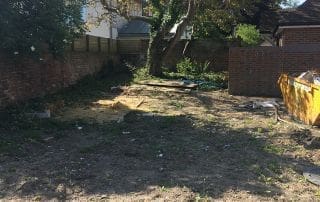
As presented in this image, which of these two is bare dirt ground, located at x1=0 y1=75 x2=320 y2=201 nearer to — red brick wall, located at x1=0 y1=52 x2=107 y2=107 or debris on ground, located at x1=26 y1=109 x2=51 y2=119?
debris on ground, located at x1=26 y1=109 x2=51 y2=119

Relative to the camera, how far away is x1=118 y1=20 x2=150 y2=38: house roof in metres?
34.2

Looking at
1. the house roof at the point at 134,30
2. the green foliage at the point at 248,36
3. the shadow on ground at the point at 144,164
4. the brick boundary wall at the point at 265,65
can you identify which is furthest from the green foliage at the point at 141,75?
the house roof at the point at 134,30

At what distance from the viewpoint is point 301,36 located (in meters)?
18.6

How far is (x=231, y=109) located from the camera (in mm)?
13891

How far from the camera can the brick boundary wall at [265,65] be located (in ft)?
56.3

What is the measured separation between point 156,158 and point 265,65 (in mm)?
10375

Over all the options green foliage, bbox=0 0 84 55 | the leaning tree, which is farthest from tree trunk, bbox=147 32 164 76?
green foliage, bbox=0 0 84 55

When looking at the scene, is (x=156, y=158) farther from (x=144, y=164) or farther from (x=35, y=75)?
(x=35, y=75)

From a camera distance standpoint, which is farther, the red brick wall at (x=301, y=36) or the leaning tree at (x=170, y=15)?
the leaning tree at (x=170, y=15)

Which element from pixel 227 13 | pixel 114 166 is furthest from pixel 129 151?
pixel 227 13

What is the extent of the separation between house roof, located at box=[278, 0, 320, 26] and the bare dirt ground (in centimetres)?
670

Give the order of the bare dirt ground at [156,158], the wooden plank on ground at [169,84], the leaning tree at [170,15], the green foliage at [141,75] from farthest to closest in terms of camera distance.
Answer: the green foliage at [141,75] < the leaning tree at [170,15] < the wooden plank on ground at [169,84] < the bare dirt ground at [156,158]

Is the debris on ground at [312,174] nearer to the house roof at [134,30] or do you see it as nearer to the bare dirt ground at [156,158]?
the bare dirt ground at [156,158]

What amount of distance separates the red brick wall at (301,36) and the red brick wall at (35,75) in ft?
26.6
